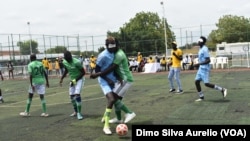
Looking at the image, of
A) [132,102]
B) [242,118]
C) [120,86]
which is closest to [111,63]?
[120,86]

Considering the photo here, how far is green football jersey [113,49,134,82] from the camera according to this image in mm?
8383

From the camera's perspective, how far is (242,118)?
29.5 ft

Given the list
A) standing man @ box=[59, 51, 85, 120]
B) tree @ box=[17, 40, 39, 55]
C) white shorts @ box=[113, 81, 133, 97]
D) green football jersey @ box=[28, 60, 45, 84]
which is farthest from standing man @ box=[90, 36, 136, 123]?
tree @ box=[17, 40, 39, 55]

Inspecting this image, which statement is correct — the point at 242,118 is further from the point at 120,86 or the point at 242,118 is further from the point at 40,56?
the point at 40,56

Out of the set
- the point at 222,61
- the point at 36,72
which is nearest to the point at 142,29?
the point at 222,61

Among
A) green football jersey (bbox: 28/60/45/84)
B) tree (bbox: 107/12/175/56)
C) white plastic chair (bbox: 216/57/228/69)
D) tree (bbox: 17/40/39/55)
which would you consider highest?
tree (bbox: 107/12/175/56)

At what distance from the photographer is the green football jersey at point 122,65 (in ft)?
27.5

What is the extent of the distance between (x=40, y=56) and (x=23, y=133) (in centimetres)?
4423

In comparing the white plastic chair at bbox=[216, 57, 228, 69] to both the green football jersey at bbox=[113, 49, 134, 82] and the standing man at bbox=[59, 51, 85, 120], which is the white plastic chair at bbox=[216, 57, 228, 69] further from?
the green football jersey at bbox=[113, 49, 134, 82]

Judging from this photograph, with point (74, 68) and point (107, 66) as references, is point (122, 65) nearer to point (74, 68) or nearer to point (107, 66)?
point (107, 66)

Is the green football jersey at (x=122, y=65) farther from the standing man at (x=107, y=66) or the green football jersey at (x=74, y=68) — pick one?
the green football jersey at (x=74, y=68)

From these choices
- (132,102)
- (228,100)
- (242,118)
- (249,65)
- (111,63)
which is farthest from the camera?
(249,65)

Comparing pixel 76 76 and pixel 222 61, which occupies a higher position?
pixel 76 76

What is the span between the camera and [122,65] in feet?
28.2
